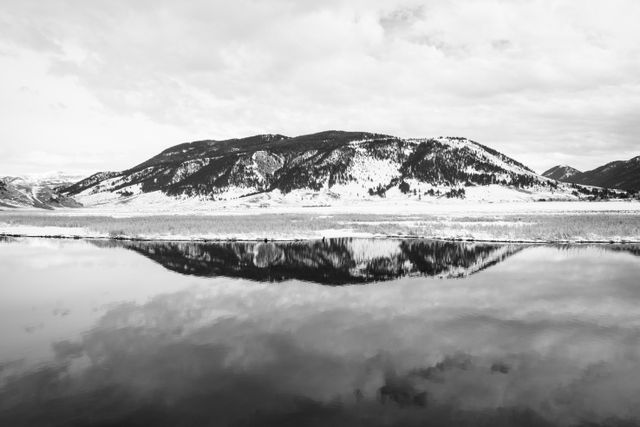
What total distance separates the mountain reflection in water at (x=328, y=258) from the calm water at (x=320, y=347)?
0.67 m

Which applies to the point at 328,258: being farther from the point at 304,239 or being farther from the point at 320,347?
the point at 320,347

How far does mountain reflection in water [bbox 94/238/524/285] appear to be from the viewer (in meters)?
27.8

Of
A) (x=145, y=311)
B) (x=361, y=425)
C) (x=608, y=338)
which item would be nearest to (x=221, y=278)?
(x=145, y=311)

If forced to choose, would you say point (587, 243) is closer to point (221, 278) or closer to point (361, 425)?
point (221, 278)

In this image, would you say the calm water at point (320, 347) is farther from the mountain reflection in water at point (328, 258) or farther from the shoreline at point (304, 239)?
the shoreline at point (304, 239)

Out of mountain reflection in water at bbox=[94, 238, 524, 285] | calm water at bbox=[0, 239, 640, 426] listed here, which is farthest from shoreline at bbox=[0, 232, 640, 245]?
calm water at bbox=[0, 239, 640, 426]

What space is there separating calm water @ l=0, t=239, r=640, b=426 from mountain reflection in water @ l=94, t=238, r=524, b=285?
0.67 metres

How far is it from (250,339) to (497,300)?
1249cm

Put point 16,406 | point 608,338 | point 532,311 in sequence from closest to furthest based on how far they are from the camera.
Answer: point 16,406
point 608,338
point 532,311

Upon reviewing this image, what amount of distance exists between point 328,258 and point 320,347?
68.6ft

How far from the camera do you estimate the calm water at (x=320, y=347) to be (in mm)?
9984

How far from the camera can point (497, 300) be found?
67.0ft

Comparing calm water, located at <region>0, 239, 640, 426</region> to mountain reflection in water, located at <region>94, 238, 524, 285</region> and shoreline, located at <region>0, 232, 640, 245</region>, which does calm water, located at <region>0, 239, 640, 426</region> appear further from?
shoreline, located at <region>0, 232, 640, 245</region>

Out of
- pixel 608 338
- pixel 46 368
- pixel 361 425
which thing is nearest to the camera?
pixel 361 425
